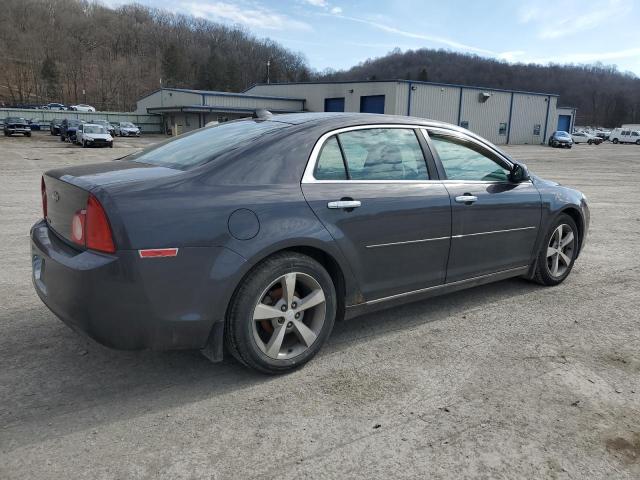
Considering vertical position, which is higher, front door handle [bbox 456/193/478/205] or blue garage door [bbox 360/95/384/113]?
blue garage door [bbox 360/95/384/113]

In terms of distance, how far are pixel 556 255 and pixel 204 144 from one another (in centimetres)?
357

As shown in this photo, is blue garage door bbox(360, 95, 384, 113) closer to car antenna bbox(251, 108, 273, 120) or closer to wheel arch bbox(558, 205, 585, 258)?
wheel arch bbox(558, 205, 585, 258)

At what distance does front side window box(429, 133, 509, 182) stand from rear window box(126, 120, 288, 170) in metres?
1.33

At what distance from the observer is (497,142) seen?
5166 cm

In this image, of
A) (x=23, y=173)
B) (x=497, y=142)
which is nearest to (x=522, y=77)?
(x=497, y=142)

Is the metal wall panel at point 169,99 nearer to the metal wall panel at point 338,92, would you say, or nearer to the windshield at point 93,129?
the metal wall panel at point 338,92

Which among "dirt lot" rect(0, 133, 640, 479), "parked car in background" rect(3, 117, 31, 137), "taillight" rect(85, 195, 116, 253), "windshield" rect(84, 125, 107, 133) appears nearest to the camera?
"dirt lot" rect(0, 133, 640, 479)

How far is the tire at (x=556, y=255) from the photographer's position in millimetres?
4945

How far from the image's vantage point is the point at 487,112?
5050cm

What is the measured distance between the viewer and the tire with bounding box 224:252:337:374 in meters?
3.01

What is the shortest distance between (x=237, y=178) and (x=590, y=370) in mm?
2619

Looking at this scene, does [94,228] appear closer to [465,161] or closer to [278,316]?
[278,316]

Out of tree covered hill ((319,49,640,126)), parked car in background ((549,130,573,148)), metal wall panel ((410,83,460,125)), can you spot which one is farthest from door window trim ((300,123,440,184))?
tree covered hill ((319,49,640,126))

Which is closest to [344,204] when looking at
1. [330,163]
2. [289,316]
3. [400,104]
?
[330,163]
